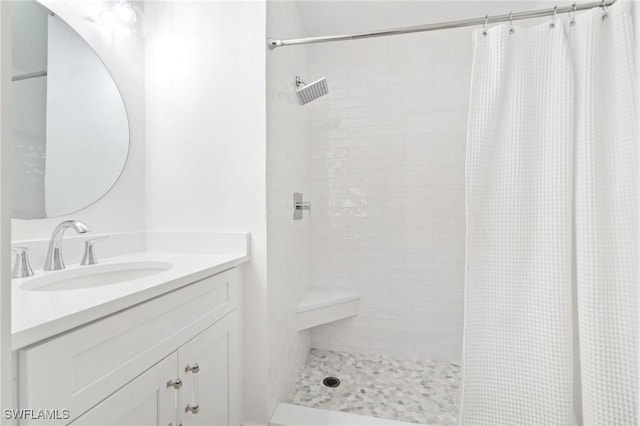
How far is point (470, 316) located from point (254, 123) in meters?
1.32

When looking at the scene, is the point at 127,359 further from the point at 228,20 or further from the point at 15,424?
the point at 228,20

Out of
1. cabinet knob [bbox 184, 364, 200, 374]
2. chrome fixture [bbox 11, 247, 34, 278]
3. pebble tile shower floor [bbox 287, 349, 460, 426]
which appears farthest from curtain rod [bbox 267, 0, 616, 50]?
pebble tile shower floor [bbox 287, 349, 460, 426]

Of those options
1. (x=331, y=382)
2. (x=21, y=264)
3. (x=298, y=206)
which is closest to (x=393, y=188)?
(x=298, y=206)

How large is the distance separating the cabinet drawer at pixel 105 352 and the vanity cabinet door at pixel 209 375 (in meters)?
0.07

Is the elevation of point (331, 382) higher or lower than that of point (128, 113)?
lower

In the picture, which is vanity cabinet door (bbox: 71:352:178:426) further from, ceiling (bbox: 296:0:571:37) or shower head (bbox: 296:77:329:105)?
ceiling (bbox: 296:0:571:37)

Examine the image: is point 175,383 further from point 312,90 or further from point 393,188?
point 393,188

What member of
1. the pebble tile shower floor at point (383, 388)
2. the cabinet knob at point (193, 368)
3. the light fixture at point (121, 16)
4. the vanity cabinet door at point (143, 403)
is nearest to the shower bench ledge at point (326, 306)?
the pebble tile shower floor at point (383, 388)

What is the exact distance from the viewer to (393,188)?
2.03 meters

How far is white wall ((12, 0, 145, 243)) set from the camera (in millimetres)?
1185

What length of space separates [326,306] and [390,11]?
200 cm

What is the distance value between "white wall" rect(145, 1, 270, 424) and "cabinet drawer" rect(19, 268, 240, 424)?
1.33 feet

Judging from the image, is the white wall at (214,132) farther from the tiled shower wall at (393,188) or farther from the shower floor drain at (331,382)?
the tiled shower wall at (393,188)

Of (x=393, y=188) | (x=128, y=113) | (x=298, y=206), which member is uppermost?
(x=128, y=113)
